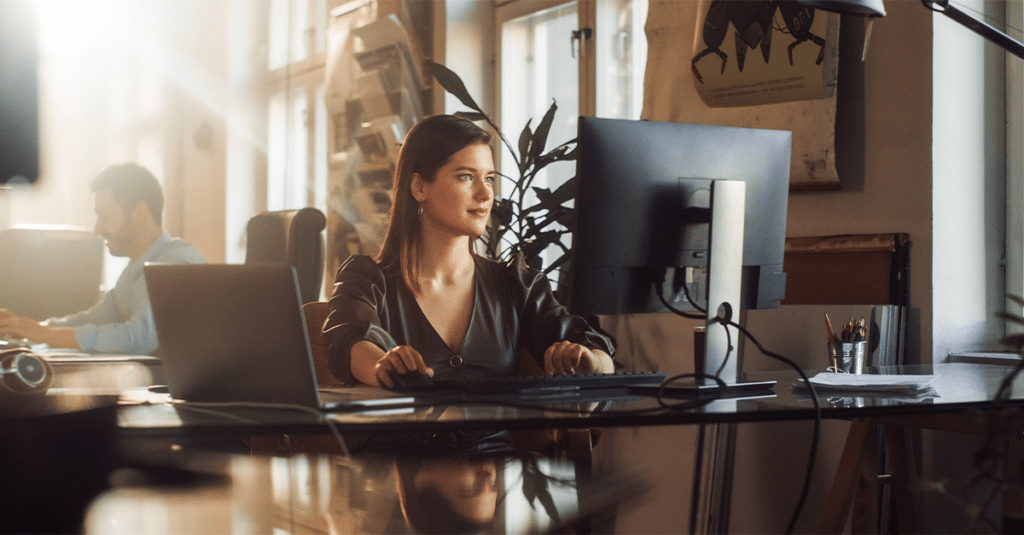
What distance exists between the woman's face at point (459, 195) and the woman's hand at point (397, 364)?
1.52 ft

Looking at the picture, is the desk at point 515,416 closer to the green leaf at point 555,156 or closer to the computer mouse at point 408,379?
the computer mouse at point 408,379

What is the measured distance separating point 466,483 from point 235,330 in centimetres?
54

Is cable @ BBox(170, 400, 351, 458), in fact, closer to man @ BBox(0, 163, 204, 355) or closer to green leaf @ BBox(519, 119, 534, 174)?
man @ BBox(0, 163, 204, 355)

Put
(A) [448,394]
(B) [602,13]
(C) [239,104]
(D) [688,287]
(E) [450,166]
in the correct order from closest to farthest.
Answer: (A) [448,394], (D) [688,287], (E) [450,166], (B) [602,13], (C) [239,104]

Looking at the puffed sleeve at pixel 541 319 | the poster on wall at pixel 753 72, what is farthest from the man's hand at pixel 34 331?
the poster on wall at pixel 753 72

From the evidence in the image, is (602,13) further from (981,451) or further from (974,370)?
(981,451)

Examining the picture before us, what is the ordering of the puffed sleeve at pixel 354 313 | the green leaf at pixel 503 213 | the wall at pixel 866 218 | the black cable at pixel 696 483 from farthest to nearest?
1. the green leaf at pixel 503 213
2. the wall at pixel 866 218
3. the puffed sleeve at pixel 354 313
4. the black cable at pixel 696 483

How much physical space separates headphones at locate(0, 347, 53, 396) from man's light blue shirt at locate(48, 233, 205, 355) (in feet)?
4.11

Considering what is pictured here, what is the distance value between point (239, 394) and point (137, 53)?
5.43 m

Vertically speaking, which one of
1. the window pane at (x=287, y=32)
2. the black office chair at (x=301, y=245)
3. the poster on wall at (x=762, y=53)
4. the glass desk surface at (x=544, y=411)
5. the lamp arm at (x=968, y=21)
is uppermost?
the window pane at (x=287, y=32)

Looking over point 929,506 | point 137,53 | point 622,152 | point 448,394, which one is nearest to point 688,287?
point 622,152

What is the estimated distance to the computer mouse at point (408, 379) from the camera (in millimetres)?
1374

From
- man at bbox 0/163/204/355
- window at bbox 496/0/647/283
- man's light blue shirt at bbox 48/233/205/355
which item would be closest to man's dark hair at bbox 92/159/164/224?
man at bbox 0/163/204/355

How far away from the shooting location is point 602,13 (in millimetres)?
3113
